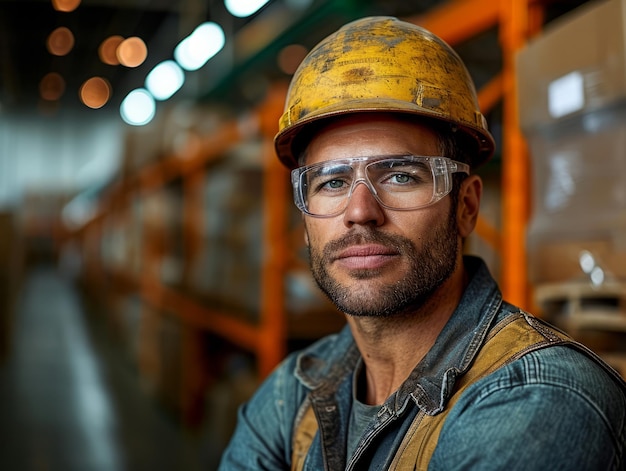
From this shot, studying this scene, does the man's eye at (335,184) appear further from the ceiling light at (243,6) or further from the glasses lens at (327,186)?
the ceiling light at (243,6)

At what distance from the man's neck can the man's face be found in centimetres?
5

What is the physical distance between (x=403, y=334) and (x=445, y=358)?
0.62ft

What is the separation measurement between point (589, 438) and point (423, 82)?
3.07 feet

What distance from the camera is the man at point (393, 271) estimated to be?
1.60 m

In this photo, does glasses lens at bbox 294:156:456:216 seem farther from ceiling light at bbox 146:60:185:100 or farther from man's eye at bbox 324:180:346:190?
ceiling light at bbox 146:60:185:100

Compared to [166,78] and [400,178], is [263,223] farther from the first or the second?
[166,78]

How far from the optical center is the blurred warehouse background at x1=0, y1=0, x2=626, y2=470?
2.31 m

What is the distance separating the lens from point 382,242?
5.80ft

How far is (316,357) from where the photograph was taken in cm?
221

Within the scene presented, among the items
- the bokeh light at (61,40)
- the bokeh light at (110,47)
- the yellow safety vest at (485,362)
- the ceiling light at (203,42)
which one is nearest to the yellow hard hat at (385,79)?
the yellow safety vest at (485,362)

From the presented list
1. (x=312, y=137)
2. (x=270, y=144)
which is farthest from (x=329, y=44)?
→ (x=270, y=144)

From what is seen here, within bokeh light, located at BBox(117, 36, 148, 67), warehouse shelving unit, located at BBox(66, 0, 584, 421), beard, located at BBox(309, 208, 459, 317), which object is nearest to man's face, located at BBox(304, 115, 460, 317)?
beard, located at BBox(309, 208, 459, 317)

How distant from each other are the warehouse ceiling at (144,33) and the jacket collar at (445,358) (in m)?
1.76

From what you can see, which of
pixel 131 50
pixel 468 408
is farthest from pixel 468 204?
pixel 131 50
